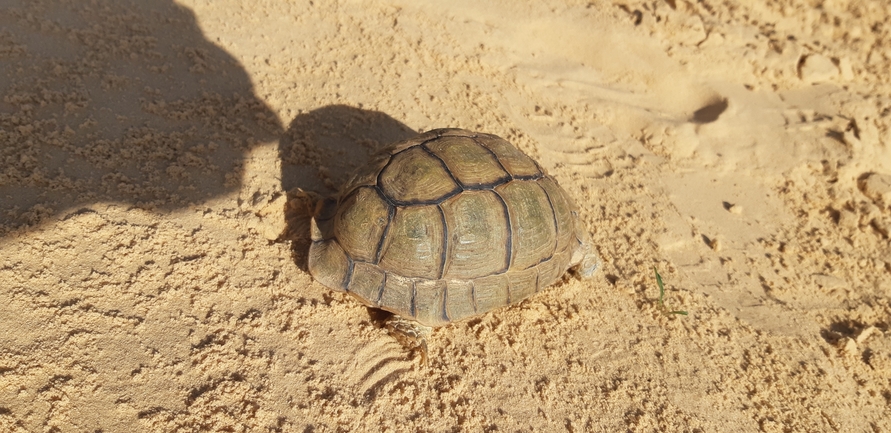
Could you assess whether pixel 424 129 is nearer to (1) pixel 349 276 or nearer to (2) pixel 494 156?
(2) pixel 494 156

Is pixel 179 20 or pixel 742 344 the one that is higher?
pixel 179 20

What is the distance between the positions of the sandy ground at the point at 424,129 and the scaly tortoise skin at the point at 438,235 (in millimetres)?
306

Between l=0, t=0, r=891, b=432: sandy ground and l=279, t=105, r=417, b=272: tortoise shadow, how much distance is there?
2 cm

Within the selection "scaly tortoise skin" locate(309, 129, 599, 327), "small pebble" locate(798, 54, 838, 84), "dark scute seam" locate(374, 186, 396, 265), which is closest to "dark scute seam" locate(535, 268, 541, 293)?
"scaly tortoise skin" locate(309, 129, 599, 327)

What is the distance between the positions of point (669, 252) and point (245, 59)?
3972mm

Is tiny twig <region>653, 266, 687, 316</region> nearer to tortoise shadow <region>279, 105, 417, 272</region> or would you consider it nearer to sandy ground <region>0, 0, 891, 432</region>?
sandy ground <region>0, 0, 891, 432</region>

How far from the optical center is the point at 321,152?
3926 mm

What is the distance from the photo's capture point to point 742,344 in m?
3.42

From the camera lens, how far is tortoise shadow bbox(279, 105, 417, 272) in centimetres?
342

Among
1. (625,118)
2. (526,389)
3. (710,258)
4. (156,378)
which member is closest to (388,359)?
(526,389)

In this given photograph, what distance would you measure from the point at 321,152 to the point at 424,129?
945 mm

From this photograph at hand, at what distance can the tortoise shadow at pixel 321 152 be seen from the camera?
3424mm

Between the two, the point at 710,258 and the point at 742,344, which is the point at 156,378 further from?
the point at 710,258

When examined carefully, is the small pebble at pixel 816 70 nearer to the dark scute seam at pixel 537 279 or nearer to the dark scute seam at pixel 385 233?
the dark scute seam at pixel 537 279
